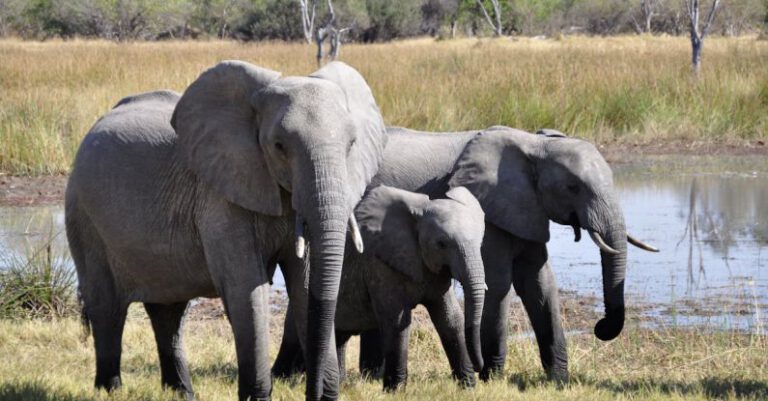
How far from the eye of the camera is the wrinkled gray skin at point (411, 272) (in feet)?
22.1

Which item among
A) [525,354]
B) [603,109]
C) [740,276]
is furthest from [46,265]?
[603,109]

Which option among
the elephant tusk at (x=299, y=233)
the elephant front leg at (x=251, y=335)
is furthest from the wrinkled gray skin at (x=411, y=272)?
the elephant tusk at (x=299, y=233)

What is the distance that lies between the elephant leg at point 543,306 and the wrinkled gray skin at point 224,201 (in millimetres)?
2203

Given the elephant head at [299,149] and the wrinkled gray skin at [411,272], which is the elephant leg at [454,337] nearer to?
the wrinkled gray skin at [411,272]

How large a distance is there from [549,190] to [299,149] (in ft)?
9.86

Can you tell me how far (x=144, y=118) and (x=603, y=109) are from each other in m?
12.8

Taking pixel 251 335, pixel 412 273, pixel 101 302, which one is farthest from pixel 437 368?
pixel 251 335

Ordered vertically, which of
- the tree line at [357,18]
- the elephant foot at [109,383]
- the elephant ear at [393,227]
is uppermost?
the elephant ear at [393,227]

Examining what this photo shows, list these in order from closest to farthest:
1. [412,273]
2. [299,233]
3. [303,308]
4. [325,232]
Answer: [325,232], [299,233], [303,308], [412,273]

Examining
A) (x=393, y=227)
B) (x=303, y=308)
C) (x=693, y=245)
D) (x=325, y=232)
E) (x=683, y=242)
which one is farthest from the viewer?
(x=683, y=242)

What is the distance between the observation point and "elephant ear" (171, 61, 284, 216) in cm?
541

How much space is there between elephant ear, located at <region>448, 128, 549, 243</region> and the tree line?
147 ft

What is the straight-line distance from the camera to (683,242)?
1212 cm

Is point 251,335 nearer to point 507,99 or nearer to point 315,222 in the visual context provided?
point 315,222
